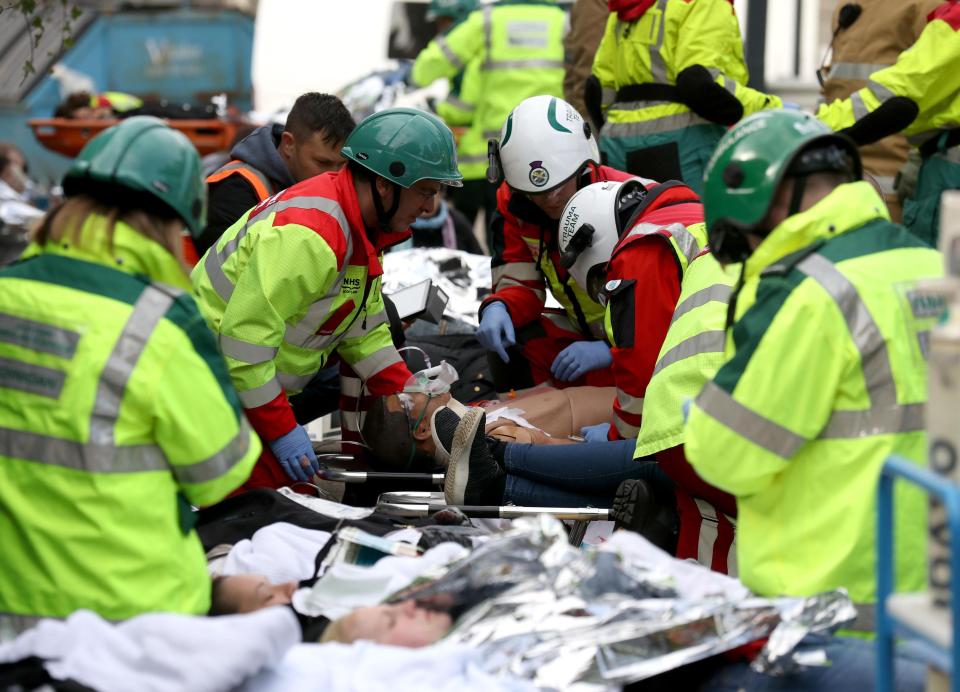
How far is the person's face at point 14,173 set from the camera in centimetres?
1330

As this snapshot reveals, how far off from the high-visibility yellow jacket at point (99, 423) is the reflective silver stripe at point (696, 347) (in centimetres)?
170

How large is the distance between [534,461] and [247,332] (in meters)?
1.18

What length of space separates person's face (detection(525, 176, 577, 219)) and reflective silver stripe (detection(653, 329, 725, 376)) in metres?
1.48

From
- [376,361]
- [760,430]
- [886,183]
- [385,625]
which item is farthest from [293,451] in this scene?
[886,183]

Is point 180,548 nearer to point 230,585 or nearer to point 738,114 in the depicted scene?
point 230,585

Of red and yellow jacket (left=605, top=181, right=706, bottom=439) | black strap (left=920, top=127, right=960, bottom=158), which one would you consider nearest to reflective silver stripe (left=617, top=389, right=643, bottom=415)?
red and yellow jacket (left=605, top=181, right=706, bottom=439)

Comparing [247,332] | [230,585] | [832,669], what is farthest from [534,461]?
[832,669]

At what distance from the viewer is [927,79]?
20.6 ft

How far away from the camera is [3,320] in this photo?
10.4 feet

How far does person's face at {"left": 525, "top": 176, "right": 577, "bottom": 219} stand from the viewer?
19.0 feet

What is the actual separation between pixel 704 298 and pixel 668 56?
2.91 meters

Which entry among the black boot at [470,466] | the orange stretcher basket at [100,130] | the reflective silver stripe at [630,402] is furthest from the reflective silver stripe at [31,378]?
the orange stretcher basket at [100,130]

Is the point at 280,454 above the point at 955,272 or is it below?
below

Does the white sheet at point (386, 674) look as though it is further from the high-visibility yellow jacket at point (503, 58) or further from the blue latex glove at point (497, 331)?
the high-visibility yellow jacket at point (503, 58)
